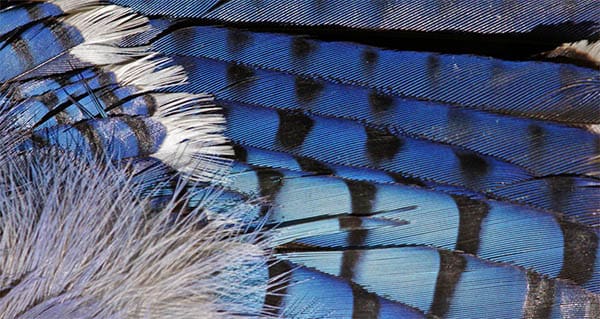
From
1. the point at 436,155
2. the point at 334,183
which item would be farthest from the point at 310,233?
the point at 436,155

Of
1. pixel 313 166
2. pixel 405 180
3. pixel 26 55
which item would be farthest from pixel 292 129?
pixel 26 55

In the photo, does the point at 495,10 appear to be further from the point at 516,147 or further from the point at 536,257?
the point at 536,257

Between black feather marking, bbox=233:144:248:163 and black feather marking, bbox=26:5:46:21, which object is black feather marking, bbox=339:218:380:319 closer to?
black feather marking, bbox=233:144:248:163

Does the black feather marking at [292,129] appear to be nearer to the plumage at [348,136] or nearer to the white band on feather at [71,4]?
the plumage at [348,136]

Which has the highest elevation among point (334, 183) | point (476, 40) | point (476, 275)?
point (476, 40)

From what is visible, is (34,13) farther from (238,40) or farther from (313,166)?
(313,166)

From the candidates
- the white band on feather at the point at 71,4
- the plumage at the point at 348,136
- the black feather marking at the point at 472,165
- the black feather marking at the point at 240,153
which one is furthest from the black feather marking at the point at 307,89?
the white band on feather at the point at 71,4

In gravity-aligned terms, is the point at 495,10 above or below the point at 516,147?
above
